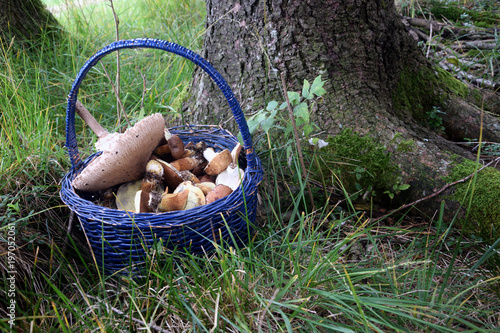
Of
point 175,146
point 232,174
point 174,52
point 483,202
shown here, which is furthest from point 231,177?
point 483,202

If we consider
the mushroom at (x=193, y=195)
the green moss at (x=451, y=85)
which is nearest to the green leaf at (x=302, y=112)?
the mushroom at (x=193, y=195)

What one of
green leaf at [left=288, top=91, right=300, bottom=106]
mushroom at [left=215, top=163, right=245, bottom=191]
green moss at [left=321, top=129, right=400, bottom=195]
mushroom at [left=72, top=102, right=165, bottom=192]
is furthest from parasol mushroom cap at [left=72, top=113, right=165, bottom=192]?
green moss at [left=321, top=129, right=400, bottom=195]

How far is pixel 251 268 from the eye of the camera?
131 centimetres

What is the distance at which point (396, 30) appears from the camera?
2207 mm

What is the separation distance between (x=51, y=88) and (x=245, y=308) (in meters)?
2.40

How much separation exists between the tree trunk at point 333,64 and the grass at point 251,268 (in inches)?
13.9

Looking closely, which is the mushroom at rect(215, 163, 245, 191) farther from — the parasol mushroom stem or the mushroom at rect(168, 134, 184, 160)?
the parasol mushroom stem

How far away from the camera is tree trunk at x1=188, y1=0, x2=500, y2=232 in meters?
1.89

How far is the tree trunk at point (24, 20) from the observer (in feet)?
9.30

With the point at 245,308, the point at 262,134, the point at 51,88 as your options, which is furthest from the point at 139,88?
the point at 245,308

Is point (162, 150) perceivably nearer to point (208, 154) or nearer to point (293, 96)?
point (208, 154)

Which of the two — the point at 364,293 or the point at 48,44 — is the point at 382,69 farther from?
the point at 48,44

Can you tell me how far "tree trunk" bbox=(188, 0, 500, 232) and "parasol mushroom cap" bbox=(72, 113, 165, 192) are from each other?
69 cm

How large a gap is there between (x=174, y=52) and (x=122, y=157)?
1.65ft
